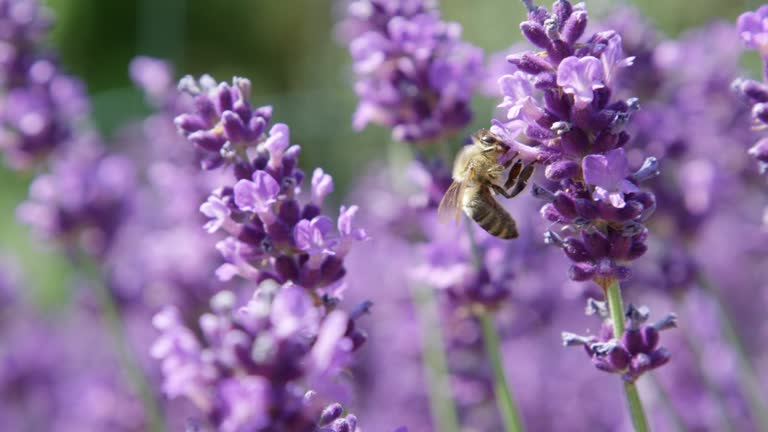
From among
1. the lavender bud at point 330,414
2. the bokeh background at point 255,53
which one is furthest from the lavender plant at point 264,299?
the bokeh background at point 255,53

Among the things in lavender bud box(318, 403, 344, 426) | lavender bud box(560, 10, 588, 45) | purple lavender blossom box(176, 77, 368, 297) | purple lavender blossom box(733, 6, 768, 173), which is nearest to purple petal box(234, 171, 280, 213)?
purple lavender blossom box(176, 77, 368, 297)

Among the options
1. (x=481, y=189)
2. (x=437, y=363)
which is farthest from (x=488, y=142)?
(x=437, y=363)

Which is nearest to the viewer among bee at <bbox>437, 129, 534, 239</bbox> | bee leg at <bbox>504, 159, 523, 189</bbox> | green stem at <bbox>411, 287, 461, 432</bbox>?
bee leg at <bbox>504, 159, 523, 189</bbox>

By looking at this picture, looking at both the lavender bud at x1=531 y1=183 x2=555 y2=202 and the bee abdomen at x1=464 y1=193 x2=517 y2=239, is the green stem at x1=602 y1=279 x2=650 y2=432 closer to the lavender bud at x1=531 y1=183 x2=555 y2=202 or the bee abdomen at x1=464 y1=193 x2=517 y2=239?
the lavender bud at x1=531 y1=183 x2=555 y2=202

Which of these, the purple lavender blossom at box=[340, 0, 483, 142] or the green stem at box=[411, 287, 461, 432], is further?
the green stem at box=[411, 287, 461, 432]

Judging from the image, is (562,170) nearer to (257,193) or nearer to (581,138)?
(581,138)

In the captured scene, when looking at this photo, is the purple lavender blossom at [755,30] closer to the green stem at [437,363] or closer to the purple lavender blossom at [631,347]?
the purple lavender blossom at [631,347]

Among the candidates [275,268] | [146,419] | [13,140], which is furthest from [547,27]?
[146,419]

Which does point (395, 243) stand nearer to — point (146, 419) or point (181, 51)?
point (146, 419)
